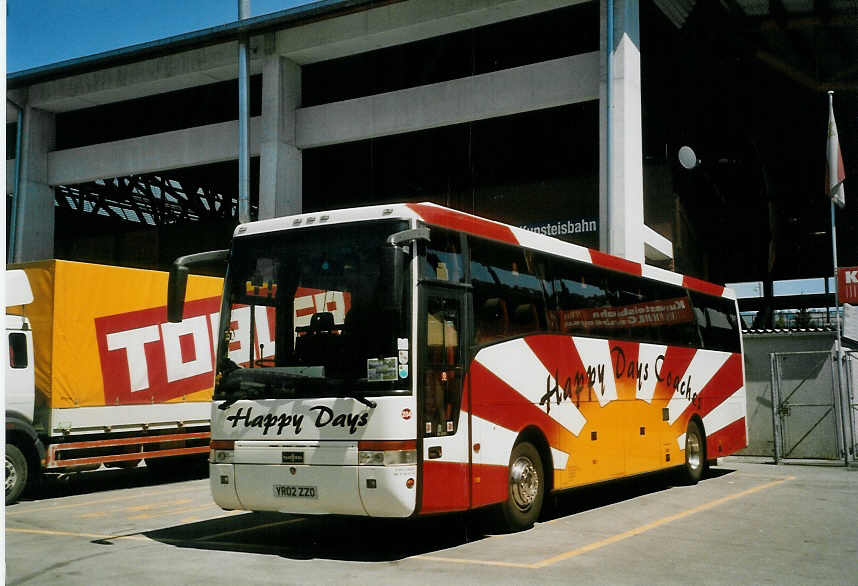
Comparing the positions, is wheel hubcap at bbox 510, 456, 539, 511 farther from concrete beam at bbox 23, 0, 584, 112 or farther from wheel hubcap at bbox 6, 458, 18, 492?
concrete beam at bbox 23, 0, 584, 112

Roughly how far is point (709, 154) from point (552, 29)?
9.85m

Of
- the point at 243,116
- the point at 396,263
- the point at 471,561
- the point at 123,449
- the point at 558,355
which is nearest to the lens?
the point at 471,561

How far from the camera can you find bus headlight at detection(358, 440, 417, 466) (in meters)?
A: 8.48

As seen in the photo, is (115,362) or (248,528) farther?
(115,362)

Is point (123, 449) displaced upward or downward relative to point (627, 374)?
downward

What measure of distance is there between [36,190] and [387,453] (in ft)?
73.4

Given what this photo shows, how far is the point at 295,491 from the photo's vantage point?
29.1 feet

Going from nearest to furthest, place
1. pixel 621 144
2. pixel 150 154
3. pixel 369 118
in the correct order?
pixel 621 144
pixel 369 118
pixel 150 154

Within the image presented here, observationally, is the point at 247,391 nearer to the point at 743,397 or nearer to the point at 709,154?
the point at 743,397

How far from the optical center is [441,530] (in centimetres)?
1062

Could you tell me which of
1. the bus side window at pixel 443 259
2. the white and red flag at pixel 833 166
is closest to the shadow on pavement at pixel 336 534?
the bus side window at pixel 443 259

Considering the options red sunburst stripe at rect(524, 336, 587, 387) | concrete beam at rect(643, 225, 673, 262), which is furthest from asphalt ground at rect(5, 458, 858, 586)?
concrete beam at rect(643, 225, 673, 262)

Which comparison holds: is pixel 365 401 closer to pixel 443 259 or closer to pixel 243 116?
pixel 443 259

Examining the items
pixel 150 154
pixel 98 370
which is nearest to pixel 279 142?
pixel 150 154
